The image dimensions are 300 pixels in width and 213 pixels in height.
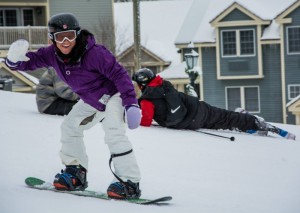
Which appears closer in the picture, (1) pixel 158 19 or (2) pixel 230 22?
(2) pixel 230 22

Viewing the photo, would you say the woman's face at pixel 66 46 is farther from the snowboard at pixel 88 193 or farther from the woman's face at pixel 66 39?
the snowboard at pixel 88 193

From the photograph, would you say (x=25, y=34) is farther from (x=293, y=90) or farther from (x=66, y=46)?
(x=66, y=46)

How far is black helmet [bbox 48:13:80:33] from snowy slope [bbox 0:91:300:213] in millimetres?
1372

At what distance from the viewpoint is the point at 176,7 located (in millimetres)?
47000

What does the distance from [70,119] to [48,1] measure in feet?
107

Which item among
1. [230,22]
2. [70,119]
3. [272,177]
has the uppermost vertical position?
[230,22]

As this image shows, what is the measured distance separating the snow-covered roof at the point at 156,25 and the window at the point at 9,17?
5876mm

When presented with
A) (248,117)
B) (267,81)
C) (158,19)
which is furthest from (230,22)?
(248,117)

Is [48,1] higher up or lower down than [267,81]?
higher up

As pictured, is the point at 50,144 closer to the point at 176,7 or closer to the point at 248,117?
the point at 248,117

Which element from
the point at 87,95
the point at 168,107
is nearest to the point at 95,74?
the point at 87,95

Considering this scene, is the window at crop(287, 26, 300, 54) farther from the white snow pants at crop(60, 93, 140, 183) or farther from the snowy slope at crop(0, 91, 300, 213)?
the white snow pants at crop(60, 93, 140, 183)

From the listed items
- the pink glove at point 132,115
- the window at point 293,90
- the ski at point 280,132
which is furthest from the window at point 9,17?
the pink glove at point 132,115

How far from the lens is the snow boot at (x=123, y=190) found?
6.41 meters
